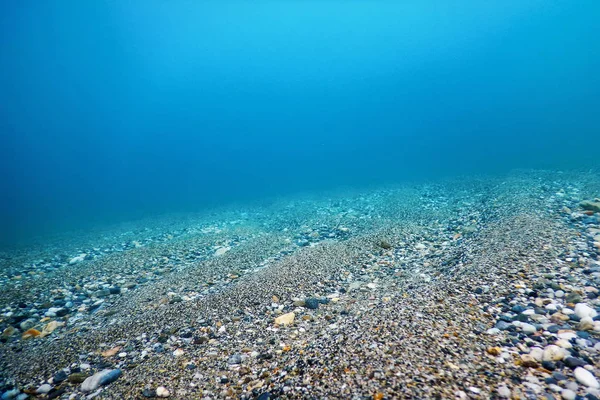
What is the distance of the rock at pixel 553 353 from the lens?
7.68ft

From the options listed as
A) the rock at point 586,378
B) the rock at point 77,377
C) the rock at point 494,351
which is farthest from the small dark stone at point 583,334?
the rock at point 77,377

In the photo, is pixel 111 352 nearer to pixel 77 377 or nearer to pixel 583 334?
pixel 77 377

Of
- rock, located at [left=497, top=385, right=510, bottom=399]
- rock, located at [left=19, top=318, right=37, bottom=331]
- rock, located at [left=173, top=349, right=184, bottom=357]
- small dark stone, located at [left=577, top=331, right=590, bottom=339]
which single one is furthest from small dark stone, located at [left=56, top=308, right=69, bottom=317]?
small dark stone, located at [left=577, top=331, right=590, bottom=339]

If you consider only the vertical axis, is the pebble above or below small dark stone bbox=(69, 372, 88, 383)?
above

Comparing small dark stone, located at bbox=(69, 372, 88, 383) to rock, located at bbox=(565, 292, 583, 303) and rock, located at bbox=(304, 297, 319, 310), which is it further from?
rock, located at bbox=(565, 292, 583, 303)

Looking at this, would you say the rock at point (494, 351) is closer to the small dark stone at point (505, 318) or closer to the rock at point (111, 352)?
the small dark stone at point (505, 318)

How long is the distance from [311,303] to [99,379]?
3.02 meters

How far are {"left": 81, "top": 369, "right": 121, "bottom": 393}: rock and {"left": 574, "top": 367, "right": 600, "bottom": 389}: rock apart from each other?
475 centimetres

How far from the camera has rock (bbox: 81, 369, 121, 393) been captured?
3056 mm

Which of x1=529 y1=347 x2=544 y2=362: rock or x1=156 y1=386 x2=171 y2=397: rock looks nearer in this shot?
x1=529 y1=347 x2=544 y2=362: rock

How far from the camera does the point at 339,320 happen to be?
12.7ft

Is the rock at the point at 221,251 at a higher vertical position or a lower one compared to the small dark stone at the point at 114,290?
lower

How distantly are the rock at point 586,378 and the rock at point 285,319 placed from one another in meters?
3.17

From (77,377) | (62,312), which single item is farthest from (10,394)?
(62,312)
